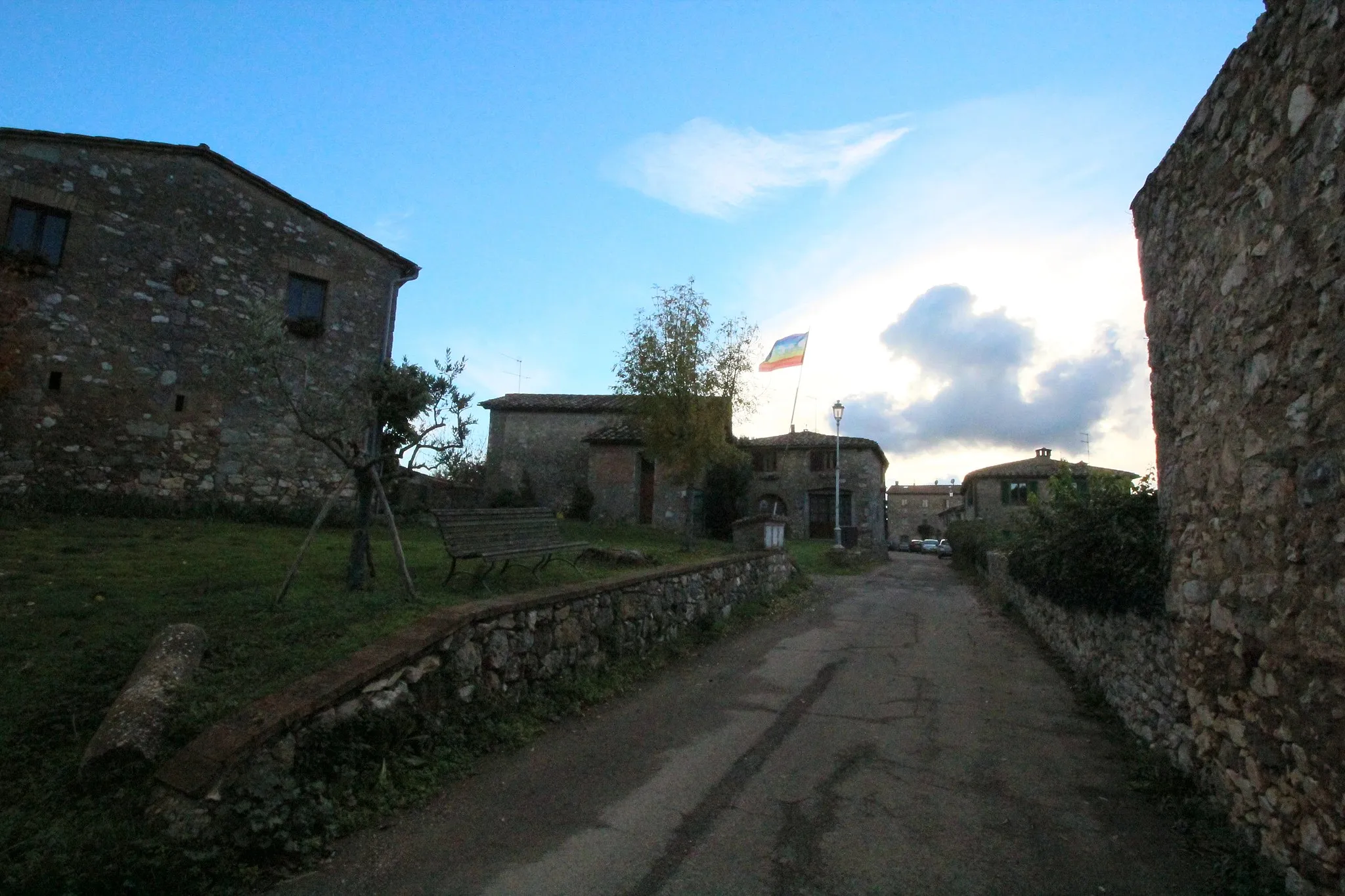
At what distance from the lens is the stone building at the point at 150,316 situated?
10.6m

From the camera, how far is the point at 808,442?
114 feet

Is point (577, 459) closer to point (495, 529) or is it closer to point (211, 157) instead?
point (211, 157)

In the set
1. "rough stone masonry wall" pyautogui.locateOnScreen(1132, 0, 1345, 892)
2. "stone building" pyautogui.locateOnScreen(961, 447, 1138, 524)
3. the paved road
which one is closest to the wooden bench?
the paved road

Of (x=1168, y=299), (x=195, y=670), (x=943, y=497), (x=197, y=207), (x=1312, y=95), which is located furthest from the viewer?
(x=943, y=497)

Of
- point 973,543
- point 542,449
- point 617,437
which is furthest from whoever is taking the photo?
point 542,449

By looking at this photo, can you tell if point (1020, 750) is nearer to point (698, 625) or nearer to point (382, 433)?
point (698, 625)

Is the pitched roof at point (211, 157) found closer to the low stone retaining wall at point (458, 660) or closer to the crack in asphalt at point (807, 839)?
the low stone retaining wall at point (458, 660)

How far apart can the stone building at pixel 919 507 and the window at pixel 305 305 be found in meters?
72.4

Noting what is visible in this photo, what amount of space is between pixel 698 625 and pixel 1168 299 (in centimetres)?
650

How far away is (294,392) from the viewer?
526 inches

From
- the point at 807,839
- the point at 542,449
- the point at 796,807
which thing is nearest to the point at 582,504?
the point at 542,449

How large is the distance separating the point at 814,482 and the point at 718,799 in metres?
30.7

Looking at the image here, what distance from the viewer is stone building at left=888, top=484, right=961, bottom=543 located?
79.3 meters

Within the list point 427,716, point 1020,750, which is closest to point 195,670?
point 427,716
